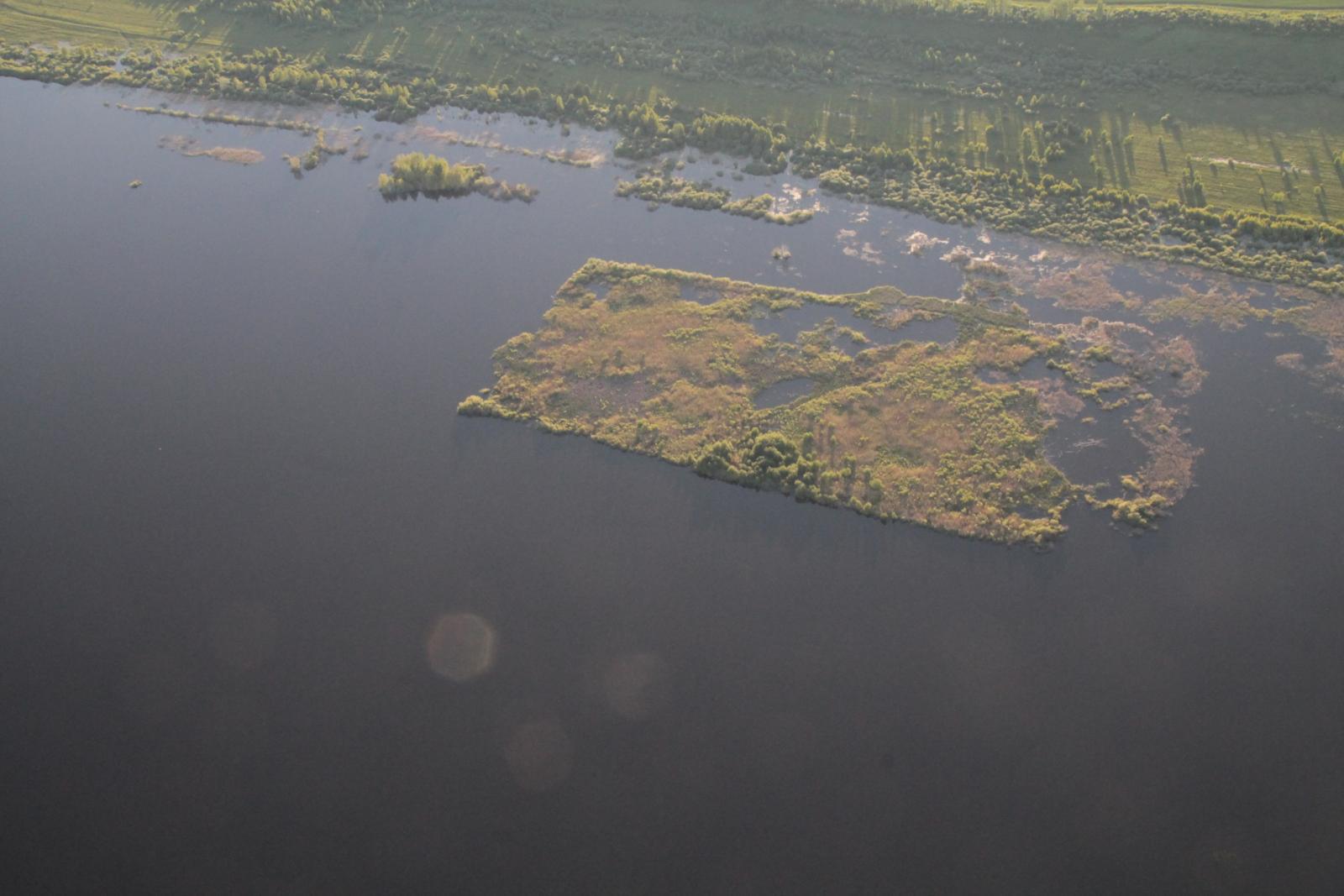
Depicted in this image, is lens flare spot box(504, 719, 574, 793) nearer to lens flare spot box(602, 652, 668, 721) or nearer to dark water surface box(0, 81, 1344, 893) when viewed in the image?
dark water surface box(0, 81, 1344, 893)

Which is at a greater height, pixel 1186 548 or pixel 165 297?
pixel 165 297

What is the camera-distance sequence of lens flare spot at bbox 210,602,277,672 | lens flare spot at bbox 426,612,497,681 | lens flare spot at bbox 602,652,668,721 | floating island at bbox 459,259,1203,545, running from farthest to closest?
floating island at bbox 459,259,1203,545 → lens flare spot at bbox 210,602,277,672 → lens flare spot at bbox 426,612,497,681 → lens flare spot at bbox 602,652,668,721

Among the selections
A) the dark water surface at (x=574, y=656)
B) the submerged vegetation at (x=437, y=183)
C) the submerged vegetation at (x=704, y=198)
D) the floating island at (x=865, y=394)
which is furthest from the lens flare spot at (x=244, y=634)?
the submerged vegetation at (x=704, y=198)

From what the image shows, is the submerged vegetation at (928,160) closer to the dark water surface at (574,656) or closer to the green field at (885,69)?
the green field at (885,69)

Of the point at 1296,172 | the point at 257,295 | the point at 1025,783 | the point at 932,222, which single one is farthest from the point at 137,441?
the point at 1296,172

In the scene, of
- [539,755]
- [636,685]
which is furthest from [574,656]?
[539,755]

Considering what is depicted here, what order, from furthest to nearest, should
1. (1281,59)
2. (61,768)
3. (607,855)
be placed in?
(1281,59) < (61,768) < (607,855)

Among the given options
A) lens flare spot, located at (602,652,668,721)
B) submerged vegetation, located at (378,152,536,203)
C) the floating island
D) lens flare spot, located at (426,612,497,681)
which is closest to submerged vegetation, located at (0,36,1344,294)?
submerged vegetation, located at (378,152,536,203)

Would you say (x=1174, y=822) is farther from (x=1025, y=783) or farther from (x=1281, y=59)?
(x=1281, y=59)
